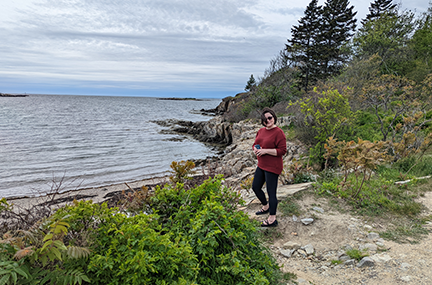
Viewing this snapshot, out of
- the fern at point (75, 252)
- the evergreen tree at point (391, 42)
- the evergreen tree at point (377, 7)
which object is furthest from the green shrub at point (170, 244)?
the evergreen tree at point (377, 7)

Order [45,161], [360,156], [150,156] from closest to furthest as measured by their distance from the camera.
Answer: [360,156]
[45,161]
[150,156]

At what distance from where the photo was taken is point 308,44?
32375 millimetres

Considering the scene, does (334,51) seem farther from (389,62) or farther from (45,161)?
(45,161)

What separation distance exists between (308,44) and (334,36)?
141 inches

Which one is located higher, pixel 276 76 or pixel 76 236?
pixel 276 76

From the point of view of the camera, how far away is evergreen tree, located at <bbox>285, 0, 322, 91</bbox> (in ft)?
97.4

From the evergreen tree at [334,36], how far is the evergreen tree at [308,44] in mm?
796

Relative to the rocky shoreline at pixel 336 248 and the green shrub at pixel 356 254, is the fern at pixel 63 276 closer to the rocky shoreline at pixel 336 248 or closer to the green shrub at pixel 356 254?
the rocky shoreline at pixel 336 248

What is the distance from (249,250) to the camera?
262cm

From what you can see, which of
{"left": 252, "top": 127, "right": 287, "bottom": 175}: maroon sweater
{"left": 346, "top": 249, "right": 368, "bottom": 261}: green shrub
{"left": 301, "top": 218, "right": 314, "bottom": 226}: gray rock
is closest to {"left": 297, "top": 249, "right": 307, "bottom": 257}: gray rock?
{"left": 346, "top": 249, "right": 368, "bottom": 261}: green shrub

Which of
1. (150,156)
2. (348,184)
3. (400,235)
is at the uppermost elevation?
(348,184)

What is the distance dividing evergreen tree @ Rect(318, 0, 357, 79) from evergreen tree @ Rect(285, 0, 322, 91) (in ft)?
2.61

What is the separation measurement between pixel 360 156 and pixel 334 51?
3012 centimetres

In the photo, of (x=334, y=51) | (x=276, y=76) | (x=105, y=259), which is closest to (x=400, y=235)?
(x=105, y=259)
